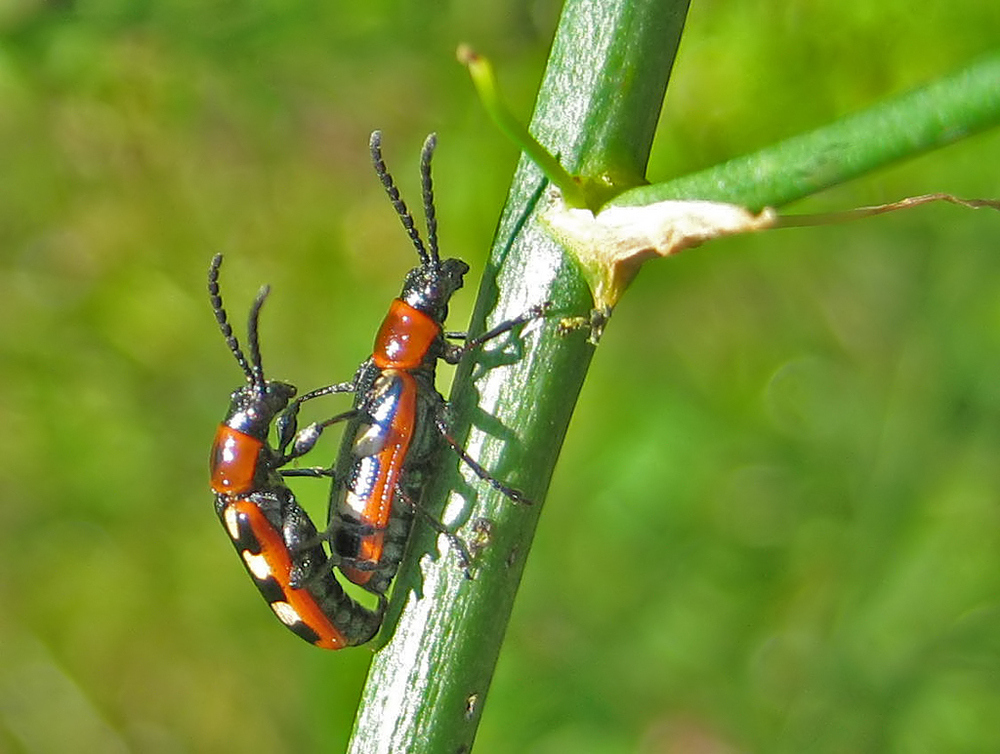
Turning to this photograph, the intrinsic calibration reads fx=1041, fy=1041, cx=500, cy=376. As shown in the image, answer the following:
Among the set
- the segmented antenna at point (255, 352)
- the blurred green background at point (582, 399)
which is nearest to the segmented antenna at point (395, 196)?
the segmented antenna at point (255, 352)

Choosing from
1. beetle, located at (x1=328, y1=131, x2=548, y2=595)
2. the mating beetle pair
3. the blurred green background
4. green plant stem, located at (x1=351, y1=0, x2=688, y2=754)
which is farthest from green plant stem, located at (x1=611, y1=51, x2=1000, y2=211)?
the blurred green background

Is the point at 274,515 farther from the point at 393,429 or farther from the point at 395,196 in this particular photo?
the point at 395,196

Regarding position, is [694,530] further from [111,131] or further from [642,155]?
[111,131]

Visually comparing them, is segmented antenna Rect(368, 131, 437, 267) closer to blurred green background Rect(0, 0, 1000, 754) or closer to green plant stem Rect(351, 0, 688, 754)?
green plant stem Rect(351, 0, 688, 754)

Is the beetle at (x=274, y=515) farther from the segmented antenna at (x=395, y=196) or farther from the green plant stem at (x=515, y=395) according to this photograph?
the green plant stem at (x=515, y=395)

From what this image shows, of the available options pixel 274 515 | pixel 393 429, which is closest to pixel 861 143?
pixel 393 429

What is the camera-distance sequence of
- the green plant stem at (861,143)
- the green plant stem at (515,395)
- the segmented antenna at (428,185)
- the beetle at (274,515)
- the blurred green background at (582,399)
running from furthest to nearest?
1. the blurred green background at (582,399)
2. the beetle at (274,515)
3. the segmented antenna at (428,185)
4. the green plant stem at (515,395)
5. the green plant stem at (861,143)

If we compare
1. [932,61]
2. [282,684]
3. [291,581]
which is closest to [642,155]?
[291,581]
